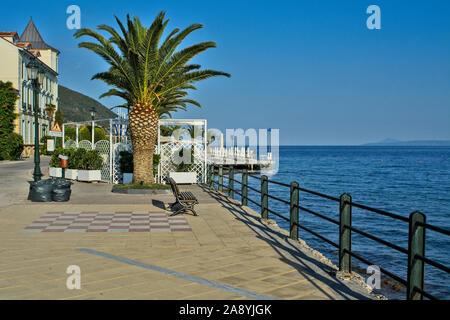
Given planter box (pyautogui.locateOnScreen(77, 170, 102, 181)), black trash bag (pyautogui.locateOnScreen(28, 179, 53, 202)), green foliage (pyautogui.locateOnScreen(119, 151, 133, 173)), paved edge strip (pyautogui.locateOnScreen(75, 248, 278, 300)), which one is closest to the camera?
paved edge strip (pyautogui.locateOnScreen(75, 248, 278, 300))

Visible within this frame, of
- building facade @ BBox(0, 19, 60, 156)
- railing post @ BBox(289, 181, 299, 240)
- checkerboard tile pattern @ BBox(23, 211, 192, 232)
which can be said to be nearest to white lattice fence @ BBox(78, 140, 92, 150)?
checkerboard tile pattern @ BBox(23, 211, 192, 232)

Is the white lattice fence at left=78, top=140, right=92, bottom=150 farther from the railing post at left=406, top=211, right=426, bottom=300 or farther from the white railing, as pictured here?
the white railing

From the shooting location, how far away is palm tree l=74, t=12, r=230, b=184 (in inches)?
649

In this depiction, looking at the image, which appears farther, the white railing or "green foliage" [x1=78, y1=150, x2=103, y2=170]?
the white railing

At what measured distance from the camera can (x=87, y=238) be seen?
8.48 meters

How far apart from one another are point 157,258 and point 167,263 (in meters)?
0.38

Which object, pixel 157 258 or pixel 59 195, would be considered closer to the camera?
pixel 157 258

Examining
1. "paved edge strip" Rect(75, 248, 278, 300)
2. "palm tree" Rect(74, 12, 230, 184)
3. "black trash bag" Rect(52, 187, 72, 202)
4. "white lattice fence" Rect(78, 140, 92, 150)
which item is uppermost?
"palm tree" Rect(74, 12, 230, 184)

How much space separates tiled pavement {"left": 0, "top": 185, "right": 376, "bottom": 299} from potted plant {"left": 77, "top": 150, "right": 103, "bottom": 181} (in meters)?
10.3

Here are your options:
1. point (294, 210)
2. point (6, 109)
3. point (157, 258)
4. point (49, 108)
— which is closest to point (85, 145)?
point (294, 210)

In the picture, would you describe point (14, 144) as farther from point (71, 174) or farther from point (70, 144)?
point (71, 174)

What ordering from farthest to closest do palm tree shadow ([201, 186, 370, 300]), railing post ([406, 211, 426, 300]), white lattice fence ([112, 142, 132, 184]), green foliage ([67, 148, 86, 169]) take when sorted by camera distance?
green foliage ([67, 148, 86, 169]) < white lattice fence ([112, 142, 132, 184]) < palm tree shadow ([201, 186, 370, 300]) < railing post ([406, 211, 426, 300])

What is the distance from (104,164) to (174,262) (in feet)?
50.8

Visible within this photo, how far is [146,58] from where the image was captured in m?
16.5
